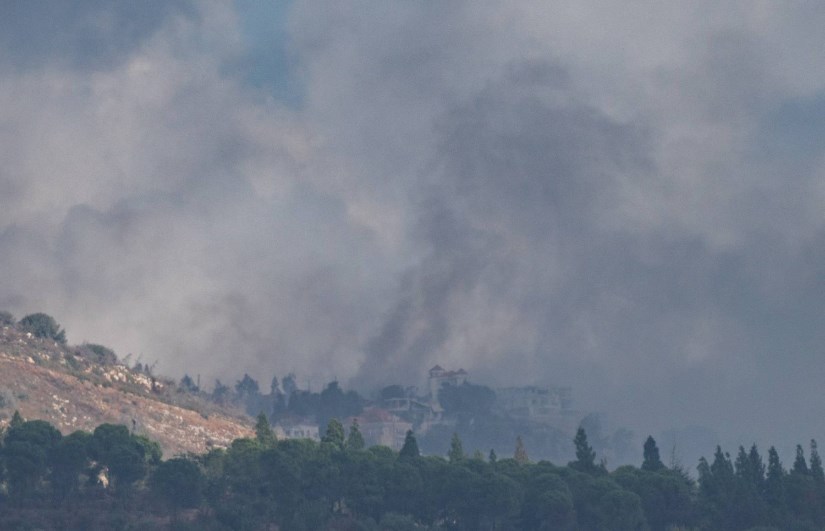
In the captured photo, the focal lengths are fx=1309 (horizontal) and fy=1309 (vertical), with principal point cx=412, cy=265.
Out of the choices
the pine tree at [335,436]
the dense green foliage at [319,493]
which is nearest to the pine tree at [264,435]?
the dense green foliage at [319,493]

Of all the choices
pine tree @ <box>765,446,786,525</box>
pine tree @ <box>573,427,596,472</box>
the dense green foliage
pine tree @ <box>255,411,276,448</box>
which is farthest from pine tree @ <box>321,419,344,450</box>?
pine tree @ <box>765,446,786,525</box>

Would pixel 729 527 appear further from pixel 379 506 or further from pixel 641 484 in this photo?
pixel 379 506

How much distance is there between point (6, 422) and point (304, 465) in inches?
1879

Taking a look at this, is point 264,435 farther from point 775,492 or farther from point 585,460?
point 775,492

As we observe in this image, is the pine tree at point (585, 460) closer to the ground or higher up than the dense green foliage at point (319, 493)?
higher up

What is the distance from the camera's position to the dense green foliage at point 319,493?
135m

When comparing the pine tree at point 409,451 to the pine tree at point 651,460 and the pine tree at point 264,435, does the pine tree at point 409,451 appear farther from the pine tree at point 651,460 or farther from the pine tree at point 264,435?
the pine tree at point 651,460

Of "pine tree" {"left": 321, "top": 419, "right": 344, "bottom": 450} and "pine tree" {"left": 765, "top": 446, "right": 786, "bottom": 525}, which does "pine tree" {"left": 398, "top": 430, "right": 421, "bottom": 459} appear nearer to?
"pine tree" {"left": 321, "top": 419, "right": 344, "bottom": 450}

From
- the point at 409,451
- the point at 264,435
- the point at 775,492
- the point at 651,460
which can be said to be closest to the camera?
the point at 775,492

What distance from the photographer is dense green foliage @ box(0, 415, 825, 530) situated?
442 feet

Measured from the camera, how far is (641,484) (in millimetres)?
147250

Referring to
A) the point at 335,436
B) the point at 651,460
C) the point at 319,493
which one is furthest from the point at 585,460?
the point at 319,493

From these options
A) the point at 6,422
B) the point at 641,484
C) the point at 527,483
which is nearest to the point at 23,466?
the point at 6,422

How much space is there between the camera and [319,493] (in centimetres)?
13975
